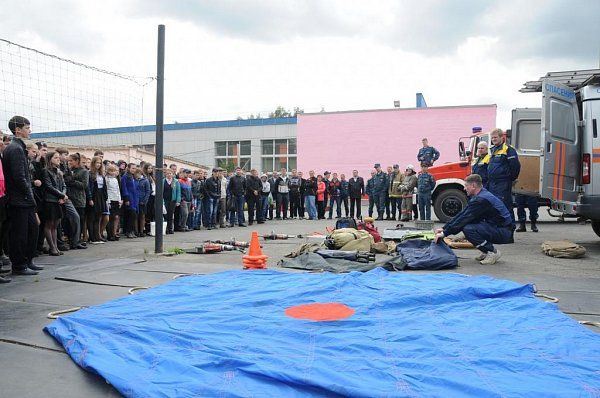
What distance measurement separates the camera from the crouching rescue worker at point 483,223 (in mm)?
6309

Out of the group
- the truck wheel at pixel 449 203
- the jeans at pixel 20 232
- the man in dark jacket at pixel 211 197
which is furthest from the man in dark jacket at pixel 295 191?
the jeans at pixel 20 232

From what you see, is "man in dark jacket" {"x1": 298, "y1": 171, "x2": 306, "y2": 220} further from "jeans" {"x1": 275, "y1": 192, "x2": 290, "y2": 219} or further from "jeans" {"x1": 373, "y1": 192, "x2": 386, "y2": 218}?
"jeans" {"x1": 373, "y1": 192, "x2": 386, "y2": 218}

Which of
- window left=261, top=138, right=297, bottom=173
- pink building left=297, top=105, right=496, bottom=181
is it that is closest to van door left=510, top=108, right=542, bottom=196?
pink building left=297, top=105, right=496, bottom=181

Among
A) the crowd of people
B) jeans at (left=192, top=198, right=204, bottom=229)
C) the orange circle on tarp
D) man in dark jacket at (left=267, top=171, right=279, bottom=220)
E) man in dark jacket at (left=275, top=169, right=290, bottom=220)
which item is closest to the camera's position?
the orange circle on tarp

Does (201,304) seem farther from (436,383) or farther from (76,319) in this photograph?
(436,383)

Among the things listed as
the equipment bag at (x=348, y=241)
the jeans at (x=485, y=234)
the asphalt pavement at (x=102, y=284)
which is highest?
the jeans at (x=485, y=234)

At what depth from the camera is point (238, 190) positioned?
13633mm

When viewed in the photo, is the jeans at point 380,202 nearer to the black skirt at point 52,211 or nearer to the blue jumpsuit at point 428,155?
the blue jumpsuit at point 428,155

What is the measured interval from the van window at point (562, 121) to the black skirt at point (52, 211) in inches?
320

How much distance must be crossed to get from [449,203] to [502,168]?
4536 mm

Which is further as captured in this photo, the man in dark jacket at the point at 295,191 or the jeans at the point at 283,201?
the man in dark jacket at the point at 295,191

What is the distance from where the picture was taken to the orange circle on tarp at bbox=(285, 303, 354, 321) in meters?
3.43

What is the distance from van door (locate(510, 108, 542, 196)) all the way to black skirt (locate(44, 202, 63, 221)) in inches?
378

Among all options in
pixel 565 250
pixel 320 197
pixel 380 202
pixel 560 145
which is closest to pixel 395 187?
pixel 380 202
